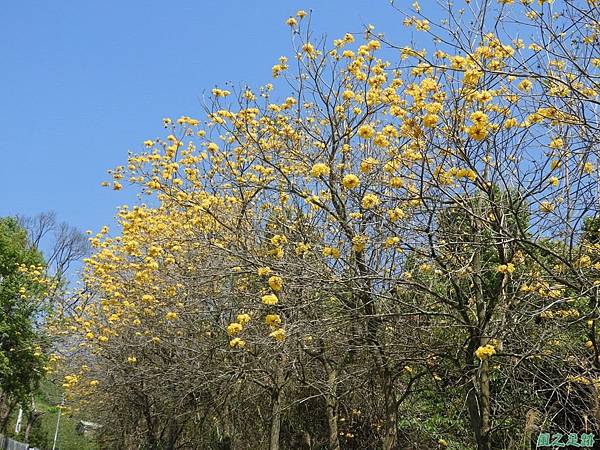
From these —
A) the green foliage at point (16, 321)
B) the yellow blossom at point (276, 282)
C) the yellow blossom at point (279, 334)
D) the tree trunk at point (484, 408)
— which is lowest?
the tree trunk at point (484, 408)

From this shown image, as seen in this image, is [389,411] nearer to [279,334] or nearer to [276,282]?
[279,334]

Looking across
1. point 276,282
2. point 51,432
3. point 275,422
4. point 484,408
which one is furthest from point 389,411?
point 51,432

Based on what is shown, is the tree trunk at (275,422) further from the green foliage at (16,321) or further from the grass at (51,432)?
the grass at (51,432)

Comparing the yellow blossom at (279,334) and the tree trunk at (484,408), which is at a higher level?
the yellow blossom at (279,334)

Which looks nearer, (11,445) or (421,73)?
(421,73)

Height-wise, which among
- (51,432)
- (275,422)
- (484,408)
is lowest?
(484,408)

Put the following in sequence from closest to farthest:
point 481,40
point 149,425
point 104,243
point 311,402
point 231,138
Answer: point 481,40
point 231,138
point 104,243
point 311,402
point 149,425

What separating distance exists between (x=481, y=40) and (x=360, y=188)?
1980 millimetres

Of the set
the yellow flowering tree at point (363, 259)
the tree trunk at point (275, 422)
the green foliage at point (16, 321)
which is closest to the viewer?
the yellow flowering tree at point (363, 259)

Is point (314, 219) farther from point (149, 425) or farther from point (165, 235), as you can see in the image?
point (149, 425)

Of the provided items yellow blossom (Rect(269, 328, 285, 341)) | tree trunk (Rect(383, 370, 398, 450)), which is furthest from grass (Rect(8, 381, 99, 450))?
yellow blossom (Rect(269, 328, 285, 341))

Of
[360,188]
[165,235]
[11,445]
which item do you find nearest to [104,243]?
[165,235]

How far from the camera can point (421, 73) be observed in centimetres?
669

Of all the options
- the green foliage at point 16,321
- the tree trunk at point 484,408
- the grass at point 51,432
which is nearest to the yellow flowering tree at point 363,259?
the tree trunk at point 484,408
